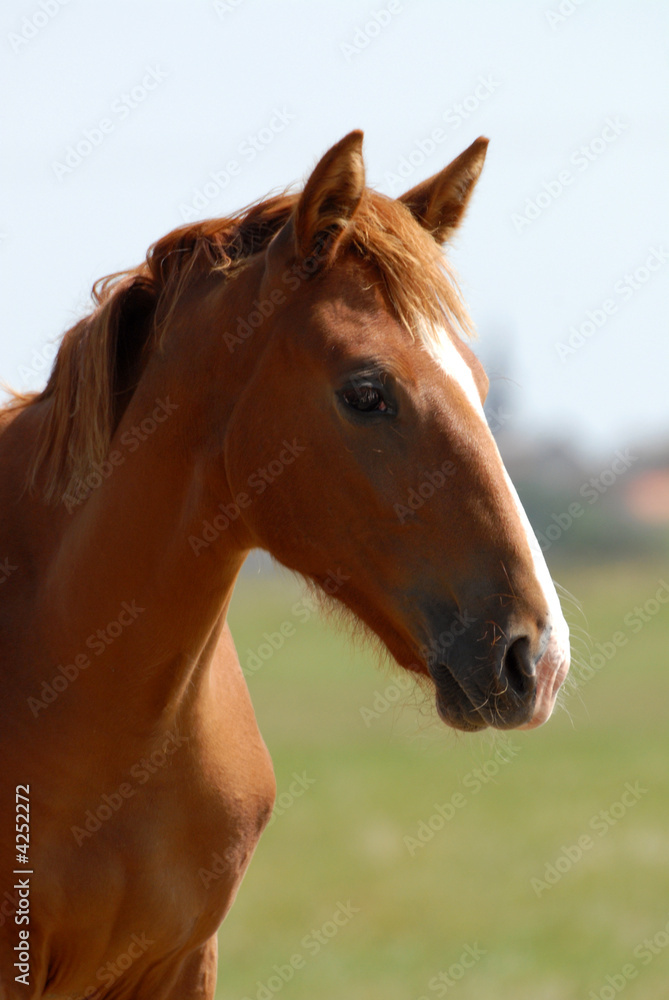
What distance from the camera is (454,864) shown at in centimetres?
1284

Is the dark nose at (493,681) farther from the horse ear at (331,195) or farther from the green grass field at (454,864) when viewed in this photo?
the horse ear at (331,195)

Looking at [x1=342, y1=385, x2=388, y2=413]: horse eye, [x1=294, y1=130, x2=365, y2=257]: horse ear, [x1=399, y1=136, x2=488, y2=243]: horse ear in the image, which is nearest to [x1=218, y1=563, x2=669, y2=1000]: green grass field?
[x1=342, y1=385, x2=388, y2=413]: horse eye

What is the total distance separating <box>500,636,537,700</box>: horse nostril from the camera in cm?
206

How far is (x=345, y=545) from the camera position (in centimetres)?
231

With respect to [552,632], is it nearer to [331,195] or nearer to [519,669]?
[519,669]

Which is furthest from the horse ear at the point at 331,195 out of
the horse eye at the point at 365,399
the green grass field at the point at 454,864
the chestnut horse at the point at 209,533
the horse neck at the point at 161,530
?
the green grass field at the point at 454,864

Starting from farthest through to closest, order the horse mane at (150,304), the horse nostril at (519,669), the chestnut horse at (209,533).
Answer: the horse mane at (150,304), the chestnut horse at (209,533), the horse nostril at (519,669)

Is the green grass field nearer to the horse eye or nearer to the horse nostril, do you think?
the horse nostril

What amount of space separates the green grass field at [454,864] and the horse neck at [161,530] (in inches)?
13.6

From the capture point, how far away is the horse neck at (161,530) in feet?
8.00

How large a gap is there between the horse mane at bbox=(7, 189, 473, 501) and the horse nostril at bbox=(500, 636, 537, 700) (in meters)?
0.79

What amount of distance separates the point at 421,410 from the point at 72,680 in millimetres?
1183

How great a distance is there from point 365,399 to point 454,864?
38.9 ft

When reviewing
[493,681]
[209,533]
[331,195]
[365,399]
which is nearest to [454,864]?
[209,533]
